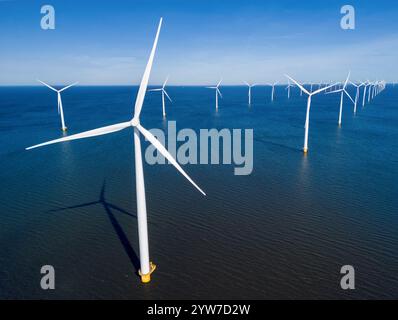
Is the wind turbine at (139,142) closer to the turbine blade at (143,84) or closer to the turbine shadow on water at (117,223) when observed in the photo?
the turbine blade at (143,84)

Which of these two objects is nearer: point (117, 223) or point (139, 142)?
point (139, 142)

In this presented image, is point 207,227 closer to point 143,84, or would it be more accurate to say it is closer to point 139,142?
point 139,142

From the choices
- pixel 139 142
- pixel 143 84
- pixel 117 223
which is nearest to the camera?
pixel 139 142

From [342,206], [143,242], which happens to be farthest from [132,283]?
[342,206]

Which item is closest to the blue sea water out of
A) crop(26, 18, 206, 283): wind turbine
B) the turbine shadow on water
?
the turbine shadow on water

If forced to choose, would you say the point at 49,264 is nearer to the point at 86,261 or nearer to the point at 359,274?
the point at 86,261

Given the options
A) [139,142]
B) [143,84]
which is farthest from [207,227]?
[143,84]

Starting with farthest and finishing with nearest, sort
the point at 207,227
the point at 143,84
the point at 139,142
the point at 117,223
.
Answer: the point at 117,223 → the point at 207,227 → the point at 143,84 → the point at 139,142

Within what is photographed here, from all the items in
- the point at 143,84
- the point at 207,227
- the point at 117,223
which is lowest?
the point at 207,227

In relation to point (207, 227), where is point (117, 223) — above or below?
above
